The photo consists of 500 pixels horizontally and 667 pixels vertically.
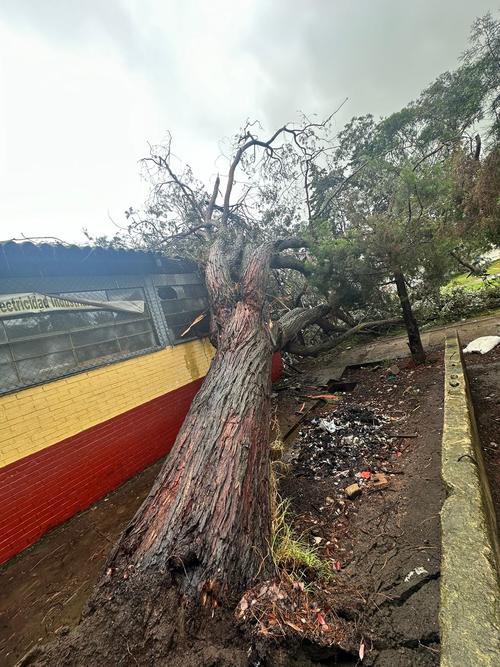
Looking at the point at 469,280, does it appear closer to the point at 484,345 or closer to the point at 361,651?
the point at 484,345

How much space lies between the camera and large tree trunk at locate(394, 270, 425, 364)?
548 cm

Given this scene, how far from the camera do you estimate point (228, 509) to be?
2066 mm

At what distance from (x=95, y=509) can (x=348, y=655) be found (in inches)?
148

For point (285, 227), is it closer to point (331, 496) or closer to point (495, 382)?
point (495, 382)

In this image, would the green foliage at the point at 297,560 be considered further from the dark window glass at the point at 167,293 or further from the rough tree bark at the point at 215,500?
the dark window glass at the point at 167,293

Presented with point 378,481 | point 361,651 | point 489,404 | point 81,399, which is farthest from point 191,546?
point 489,404

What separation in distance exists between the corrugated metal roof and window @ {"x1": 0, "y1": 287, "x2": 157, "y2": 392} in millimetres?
381

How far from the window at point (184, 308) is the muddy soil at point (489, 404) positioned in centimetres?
513

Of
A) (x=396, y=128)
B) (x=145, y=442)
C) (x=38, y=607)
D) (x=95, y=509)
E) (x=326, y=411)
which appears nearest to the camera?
(x=38, y=607)

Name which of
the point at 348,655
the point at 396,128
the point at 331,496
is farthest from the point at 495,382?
the point at 396,128

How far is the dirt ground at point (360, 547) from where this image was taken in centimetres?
163

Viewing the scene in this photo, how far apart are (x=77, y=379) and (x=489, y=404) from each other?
5.90 m

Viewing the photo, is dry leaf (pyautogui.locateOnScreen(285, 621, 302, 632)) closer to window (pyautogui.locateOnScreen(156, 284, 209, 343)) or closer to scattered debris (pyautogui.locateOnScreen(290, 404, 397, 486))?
scattered debris (pyautogui.locateOnScreen(290, 404, 397, 486))

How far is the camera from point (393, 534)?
2340 millimetres
